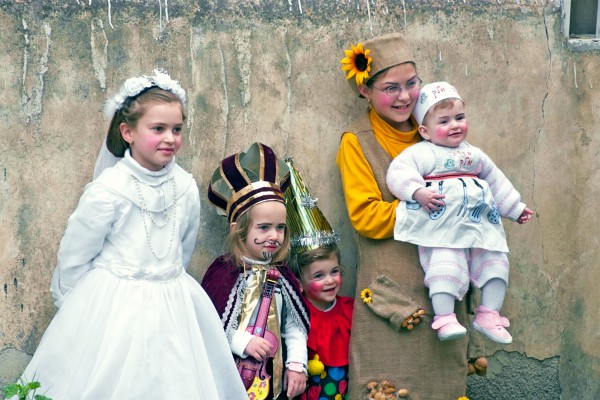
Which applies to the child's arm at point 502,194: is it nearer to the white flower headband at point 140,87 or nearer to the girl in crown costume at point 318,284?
the girl in crown costume at point 318,284

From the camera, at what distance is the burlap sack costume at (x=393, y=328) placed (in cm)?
629

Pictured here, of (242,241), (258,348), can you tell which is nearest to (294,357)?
(258,348)

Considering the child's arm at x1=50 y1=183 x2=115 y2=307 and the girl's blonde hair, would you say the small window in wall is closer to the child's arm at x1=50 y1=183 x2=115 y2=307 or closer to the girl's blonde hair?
the girl's blonde hair

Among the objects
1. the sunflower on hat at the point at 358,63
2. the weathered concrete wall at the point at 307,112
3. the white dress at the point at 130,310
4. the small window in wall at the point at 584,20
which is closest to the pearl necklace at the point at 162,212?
the white dress at the point at 130,310

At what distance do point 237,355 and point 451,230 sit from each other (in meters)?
1.18

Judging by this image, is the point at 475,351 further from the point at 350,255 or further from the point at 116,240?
the point at 116,240

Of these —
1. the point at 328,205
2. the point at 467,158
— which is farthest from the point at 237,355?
the point at 467,158

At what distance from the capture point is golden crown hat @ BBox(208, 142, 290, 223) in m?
6.11

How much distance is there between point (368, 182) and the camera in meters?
6.28

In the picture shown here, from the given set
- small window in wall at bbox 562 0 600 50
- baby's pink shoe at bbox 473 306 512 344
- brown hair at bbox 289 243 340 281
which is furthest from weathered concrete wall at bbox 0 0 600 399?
baby's pink shoe at bbox 473 306 512 344

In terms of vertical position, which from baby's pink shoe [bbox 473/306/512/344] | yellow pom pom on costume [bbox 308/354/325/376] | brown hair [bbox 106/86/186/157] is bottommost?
yellow pom pom on costume [bbox 308/354/325/376]

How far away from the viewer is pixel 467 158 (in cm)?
620

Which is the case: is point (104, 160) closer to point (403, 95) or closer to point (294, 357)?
point (294, 357)

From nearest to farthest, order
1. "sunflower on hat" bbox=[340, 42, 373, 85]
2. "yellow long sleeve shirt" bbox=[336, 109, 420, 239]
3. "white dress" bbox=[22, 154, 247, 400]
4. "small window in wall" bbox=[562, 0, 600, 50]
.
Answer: "white dress" bbox=[22, 154, 247, 400], "yellow long sleeve shirt" bbox=[336, 109, 420, 239], "sunflower on hat" bbox=[340, 42, 373, 85], "small window in wall" bbox=[562, 0, 600, 50]
